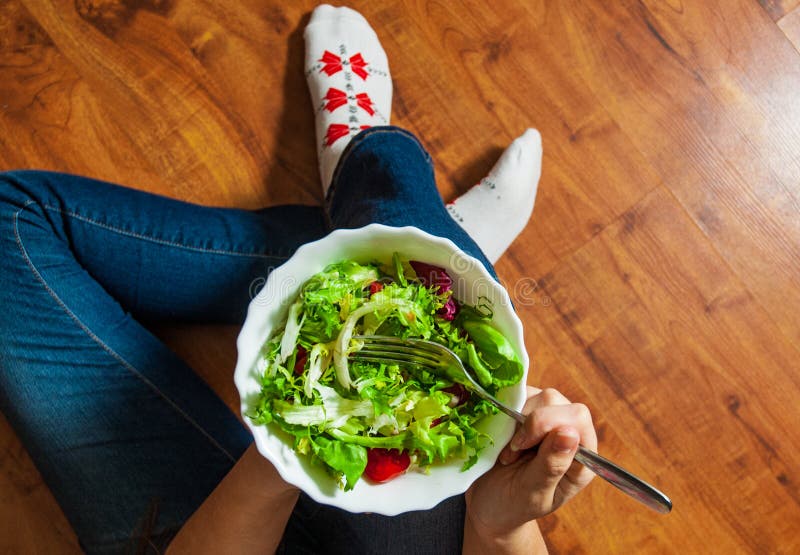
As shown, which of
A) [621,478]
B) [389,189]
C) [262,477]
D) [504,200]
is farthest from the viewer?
[504,200]

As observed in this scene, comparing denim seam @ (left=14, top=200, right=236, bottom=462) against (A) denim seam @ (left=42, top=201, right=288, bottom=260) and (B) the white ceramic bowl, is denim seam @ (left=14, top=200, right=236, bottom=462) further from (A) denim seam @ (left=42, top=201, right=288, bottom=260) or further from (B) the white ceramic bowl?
(B) the white ceramic bowl

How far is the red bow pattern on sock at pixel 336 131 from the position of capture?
1.22 meters

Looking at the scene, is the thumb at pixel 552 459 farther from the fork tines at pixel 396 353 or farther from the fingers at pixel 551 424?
the fork tines at pixel 396 353

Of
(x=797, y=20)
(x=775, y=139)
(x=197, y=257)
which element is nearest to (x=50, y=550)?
(x=197, y=257)

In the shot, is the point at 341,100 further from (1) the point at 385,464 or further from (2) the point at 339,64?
(1) the point at 385,464

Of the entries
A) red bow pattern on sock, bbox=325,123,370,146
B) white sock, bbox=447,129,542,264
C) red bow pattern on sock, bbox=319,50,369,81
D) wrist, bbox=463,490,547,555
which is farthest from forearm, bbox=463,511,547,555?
red bow pattern on sock, bbox=319,50,369,81

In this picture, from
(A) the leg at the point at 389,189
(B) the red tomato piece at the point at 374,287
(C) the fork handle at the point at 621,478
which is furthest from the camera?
(A) the leg at the point at 389,189

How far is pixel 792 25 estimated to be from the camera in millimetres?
1299

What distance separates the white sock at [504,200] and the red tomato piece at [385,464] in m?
0.59

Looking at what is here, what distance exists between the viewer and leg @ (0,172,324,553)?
1000mm

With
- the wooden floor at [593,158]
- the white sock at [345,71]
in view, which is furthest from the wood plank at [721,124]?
the white sock at [345,71]

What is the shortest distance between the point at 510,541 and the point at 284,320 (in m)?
0.43

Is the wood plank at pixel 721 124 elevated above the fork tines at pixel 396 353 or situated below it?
below

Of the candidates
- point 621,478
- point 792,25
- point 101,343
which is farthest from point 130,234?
point 792,25
